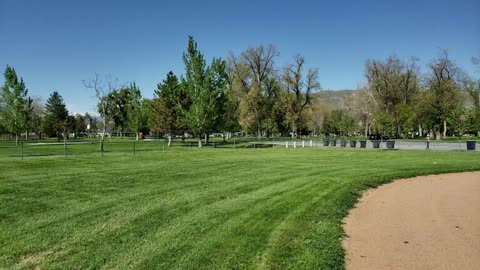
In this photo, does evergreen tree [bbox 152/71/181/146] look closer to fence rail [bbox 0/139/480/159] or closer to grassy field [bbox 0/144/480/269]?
fence rail [bbox 0/139/480/159]

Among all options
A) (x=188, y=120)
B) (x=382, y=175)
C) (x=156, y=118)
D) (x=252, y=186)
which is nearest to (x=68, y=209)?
(x=252, y=186)

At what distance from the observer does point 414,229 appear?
7.27 meters

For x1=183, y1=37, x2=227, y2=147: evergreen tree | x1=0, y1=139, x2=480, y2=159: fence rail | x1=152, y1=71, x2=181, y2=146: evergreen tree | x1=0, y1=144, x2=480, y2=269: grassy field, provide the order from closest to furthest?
1. x1=0, y1=144, x2=480, y2=269: grassy field
2. x1=0, y1=139, x2=480, y2=159: fence rail
3. x1=183, y1=37, x2=227, y2=147: evergreen tree
4. x1=152, y1=71, x2=181, y2=146: evergreen tree

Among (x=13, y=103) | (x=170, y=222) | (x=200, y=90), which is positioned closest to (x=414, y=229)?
(x=170, y=222)

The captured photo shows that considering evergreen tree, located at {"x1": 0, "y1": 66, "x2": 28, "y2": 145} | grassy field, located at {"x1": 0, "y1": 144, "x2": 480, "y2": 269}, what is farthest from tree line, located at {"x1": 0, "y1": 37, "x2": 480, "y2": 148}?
grassy field, located at {"x1": 0, "y1": 144, "x2": 480, "y2": 269}

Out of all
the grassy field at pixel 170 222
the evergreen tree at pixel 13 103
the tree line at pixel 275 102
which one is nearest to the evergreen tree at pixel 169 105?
the tree line at pixel 275 102

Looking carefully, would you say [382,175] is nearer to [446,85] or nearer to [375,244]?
[375,244]

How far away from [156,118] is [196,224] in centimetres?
4696

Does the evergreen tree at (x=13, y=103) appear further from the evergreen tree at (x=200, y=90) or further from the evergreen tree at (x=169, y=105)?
the evergreen tree at (x=200, y=90)

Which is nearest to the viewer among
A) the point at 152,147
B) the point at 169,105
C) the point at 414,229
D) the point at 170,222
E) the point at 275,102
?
the point at 170,222

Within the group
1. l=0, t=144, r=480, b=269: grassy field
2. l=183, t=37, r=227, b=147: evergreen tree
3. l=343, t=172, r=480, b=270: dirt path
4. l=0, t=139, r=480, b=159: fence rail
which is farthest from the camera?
l=183, t=37, r=227, b=147: evergreen tree

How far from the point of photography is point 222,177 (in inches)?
523

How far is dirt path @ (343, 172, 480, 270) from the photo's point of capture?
5531 millimetres

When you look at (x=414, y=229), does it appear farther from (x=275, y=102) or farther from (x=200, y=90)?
(x=275, y=102)
